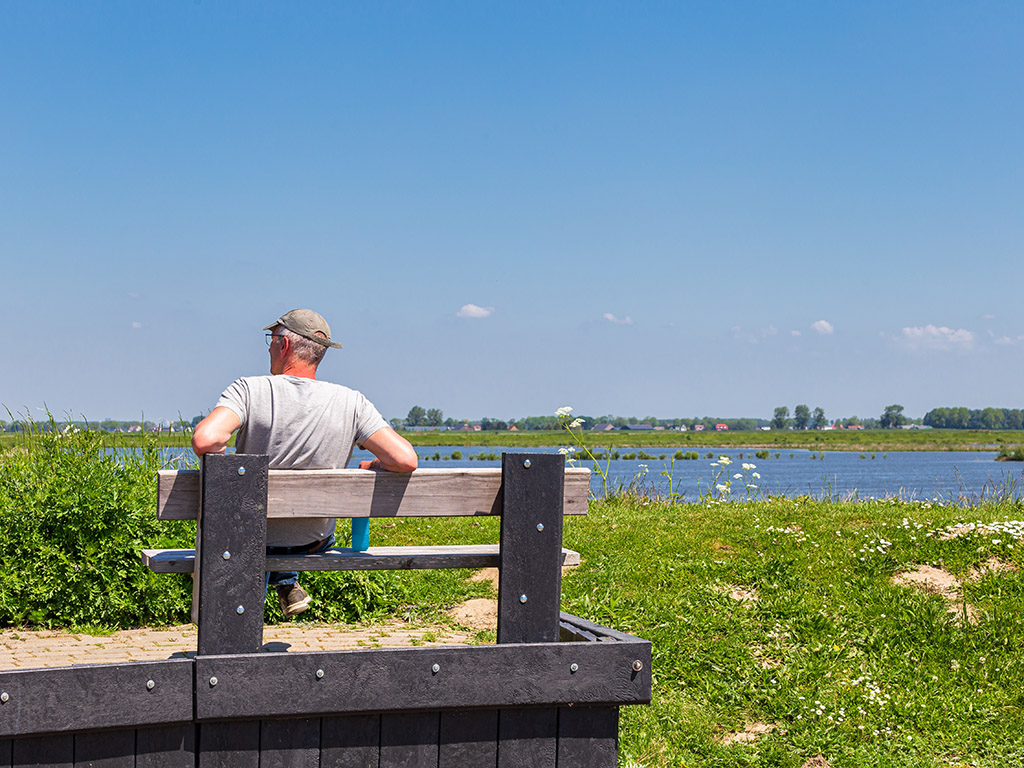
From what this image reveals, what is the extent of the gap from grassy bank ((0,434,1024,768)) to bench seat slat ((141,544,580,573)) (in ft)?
6.42

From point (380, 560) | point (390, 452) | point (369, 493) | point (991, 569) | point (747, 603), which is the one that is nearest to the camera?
point (369, 493)

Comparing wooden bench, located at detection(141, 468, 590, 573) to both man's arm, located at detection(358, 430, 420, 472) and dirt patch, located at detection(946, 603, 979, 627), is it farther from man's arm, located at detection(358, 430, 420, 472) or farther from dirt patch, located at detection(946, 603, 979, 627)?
dirt patch, located at detection(946, 603, 979, 627)

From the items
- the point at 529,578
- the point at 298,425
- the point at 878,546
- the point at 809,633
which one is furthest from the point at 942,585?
the point at 298,425

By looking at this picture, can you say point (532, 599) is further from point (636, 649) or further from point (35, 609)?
point (35, 609)

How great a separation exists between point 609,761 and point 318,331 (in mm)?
2183

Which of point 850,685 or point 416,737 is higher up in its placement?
point 416,737

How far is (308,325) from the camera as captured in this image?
14.4 feet

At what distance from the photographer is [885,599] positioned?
7.19m

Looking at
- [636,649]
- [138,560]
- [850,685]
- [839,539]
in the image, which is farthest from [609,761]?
[839,539]

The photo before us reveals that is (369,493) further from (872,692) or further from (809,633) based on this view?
(809,633)

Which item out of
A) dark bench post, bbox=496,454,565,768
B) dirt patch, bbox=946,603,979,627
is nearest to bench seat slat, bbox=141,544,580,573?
dark bench post, bbox=496,454,565,768

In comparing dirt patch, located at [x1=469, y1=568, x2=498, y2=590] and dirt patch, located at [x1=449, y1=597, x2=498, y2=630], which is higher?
dirt patch, located at [x1=469, y1=568, x2=498, y2=590]

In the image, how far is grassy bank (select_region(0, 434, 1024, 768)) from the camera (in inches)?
213

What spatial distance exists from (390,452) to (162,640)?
11.9 feet
